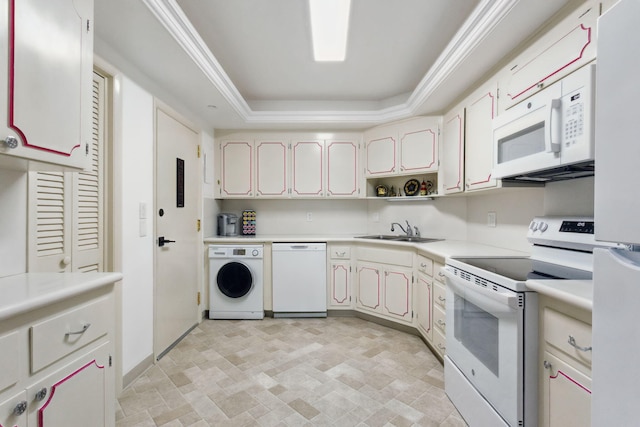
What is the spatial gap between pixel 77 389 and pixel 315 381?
1355 mm

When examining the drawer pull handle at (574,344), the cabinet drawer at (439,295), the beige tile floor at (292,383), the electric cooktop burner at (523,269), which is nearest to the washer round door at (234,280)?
the beige tile floor at (292,383)

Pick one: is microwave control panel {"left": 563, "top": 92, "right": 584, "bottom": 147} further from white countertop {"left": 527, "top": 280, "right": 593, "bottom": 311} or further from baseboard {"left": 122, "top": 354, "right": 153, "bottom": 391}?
baseboard {"left": 122, "top": 354, "right": 153, "bottom": 391}

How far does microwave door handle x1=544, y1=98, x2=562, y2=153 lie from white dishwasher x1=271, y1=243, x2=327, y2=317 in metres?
2.19

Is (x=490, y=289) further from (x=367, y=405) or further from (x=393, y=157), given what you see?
(x=393, y=157)

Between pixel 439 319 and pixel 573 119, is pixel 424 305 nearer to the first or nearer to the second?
pixel 439 319

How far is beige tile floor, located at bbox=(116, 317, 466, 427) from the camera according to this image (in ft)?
5.15

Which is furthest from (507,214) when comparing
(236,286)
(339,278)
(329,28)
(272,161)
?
(236,286)

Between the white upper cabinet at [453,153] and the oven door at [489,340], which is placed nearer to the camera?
the oven door at [489,340]

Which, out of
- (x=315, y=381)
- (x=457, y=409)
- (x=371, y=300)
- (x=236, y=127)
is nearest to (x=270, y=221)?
(x=236, y=127)

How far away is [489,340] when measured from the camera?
4.49 feet

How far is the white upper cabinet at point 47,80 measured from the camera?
89 centimetres

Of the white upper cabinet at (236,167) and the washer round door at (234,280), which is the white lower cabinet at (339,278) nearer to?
the washer round door at (234,280)

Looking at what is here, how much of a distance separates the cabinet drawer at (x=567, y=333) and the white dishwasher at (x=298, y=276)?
2.15 meters

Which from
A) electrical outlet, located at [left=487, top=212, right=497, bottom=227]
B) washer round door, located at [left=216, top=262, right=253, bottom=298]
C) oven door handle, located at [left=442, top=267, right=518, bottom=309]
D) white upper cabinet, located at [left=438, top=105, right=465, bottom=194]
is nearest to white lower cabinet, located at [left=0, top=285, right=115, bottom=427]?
oven door handle, located at [left=442, top=267, right=518, bottom=309]
